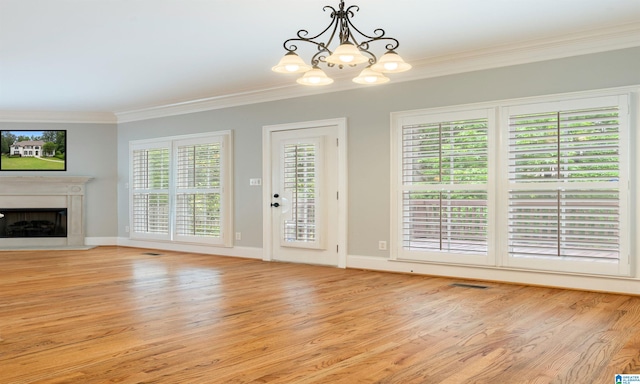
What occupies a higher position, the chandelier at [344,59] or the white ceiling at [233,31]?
the white ceiling at [233,31]

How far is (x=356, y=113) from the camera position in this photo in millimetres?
6441

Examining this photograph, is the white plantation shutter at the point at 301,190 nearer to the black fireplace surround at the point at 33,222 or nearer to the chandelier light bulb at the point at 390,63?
the chandelier light bulb at the point at 390,63

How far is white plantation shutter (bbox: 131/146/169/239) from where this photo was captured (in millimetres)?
8727

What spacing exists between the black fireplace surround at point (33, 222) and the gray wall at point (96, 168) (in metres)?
0.46

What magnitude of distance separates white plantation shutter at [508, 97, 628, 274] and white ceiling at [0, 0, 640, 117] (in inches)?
24.6

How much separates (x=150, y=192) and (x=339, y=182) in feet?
12.9

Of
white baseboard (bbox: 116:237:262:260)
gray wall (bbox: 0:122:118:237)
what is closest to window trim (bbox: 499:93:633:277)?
white baseboard (bbox: 116:237:262:260)

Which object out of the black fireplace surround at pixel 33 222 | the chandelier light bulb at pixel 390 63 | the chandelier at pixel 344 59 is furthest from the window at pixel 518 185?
the black fireplace surround at pixel 33 222

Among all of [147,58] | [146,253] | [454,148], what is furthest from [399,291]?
[146,253]

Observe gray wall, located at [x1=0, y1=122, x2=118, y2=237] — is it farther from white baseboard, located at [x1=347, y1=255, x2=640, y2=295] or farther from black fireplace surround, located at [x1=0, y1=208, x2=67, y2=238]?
white baseboard, located at [x1=347, y1=255, x2=640, y2=295]

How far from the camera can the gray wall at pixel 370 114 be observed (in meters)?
4.96

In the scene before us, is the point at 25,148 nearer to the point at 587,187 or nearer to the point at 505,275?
the point at 505,275

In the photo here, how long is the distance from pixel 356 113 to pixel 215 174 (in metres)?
2.69

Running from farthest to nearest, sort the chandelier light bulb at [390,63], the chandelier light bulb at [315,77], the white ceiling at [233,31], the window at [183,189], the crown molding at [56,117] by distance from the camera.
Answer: the crown molding at [56,117]
the window at [183,189]
the white ceiling at [233,31]
the chandelier light bulb at [315,77]
the chandelier light bulb at [390,63]
